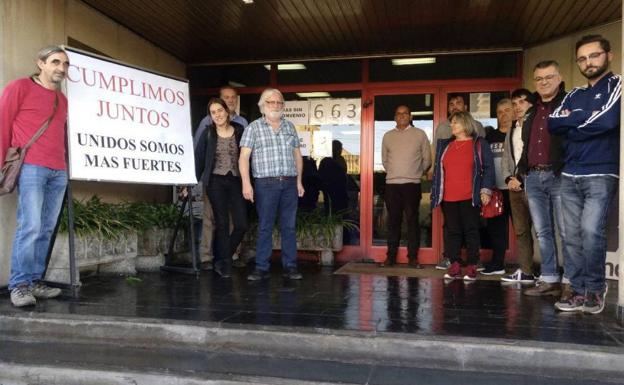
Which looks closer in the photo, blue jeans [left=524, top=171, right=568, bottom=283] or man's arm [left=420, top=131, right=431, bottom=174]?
blue jeans [left=524, top=171, right=568, bottom=283]

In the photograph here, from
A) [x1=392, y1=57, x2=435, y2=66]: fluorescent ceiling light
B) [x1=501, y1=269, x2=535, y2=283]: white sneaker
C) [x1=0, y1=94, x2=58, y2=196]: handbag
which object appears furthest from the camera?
[x1=392, y1=57, x2=435, y2=66]: fluorescent ceiling light

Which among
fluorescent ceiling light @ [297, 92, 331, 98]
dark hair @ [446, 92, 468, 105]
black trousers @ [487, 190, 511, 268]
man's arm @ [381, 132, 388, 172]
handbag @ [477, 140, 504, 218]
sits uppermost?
fluorescent ceiling light @ [297, 92, 331, 98]

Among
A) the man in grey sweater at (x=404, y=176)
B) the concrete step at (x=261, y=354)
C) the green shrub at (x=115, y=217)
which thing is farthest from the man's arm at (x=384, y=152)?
the concrete step at (x=261, y=354)

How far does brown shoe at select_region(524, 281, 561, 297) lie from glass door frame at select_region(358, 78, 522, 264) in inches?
81.3

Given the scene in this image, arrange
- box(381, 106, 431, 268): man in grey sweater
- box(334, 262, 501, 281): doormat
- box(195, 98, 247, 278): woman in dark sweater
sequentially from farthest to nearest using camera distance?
box(381, 106, 431, 268): man in grey sweater < box(334, 262, 501, 281): doormat < box(195, 98, 247, 278): woman in dark sweater

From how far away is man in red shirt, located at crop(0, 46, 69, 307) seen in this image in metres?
3.62

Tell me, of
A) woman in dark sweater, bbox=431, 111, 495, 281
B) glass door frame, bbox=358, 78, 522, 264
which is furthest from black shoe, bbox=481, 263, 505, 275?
glass door frame, bbox=358, 78, 522, 264

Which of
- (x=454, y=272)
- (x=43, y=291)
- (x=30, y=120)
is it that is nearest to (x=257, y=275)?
(x=43, y=291)

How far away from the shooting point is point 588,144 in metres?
3.39

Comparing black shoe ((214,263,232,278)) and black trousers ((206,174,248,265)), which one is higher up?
black trousers ((206,174,248,265))

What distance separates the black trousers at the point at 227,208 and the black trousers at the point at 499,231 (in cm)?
243

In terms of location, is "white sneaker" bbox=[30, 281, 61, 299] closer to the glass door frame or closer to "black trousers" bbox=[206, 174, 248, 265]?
"black trousers" bbox=[206, 174, 248, 265]

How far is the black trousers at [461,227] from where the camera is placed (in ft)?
16.1

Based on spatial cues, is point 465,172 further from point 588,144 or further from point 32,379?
point 32,379
